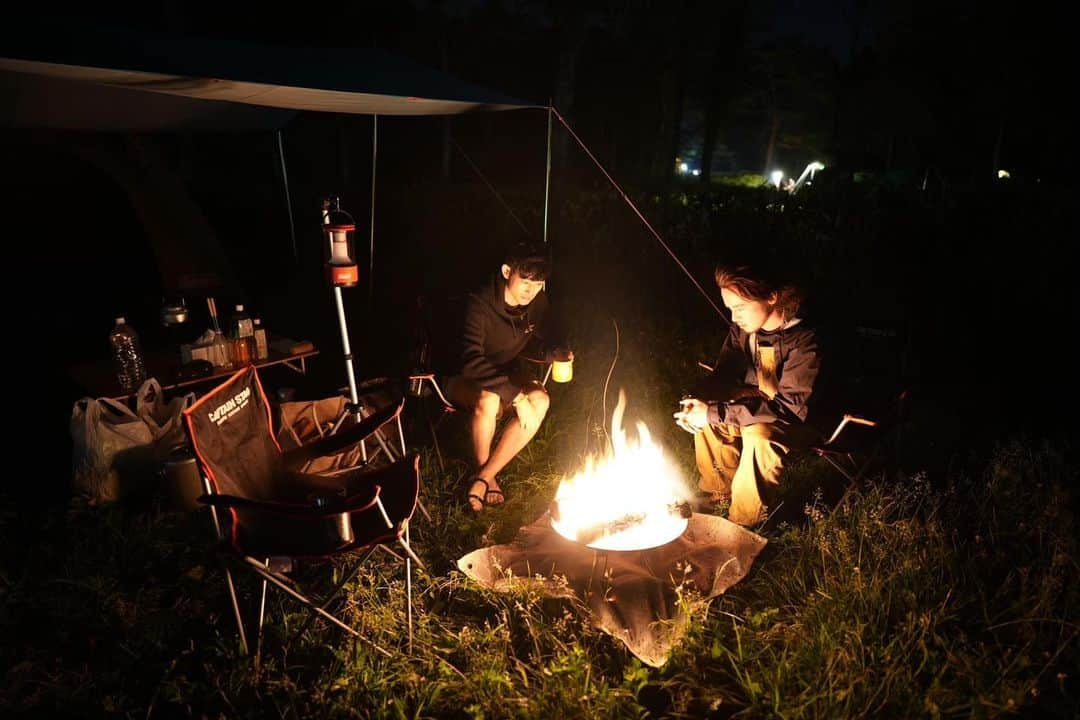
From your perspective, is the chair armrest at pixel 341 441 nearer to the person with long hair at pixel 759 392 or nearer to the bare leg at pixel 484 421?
the bare leg at pixel 484 421

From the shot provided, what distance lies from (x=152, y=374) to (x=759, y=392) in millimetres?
3100

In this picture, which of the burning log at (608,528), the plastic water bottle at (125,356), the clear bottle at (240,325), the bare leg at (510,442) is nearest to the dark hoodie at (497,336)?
the bare leg at (510,442)

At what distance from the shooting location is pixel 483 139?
2394 cm

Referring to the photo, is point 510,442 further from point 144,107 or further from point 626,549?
point 144,107

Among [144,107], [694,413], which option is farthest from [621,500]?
[144,107]

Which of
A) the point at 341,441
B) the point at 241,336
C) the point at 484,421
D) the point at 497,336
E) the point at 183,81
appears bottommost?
the point at 484,421

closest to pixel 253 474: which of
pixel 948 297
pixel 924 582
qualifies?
pixel 924 582

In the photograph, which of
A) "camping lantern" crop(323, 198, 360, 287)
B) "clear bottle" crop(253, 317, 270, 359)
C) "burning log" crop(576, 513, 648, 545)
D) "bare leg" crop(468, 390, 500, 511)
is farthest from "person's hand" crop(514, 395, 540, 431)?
"clear bottle" crop(253, 317, 270, 359)

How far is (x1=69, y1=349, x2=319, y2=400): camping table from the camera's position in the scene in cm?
323

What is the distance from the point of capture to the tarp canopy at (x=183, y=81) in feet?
8.98

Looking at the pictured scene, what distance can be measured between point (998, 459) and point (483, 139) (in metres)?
22.7

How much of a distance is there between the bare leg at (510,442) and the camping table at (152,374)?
1.30 meters

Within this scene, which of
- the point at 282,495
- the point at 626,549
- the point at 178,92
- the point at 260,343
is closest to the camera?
the point at 626,549

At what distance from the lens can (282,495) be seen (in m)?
2.87
